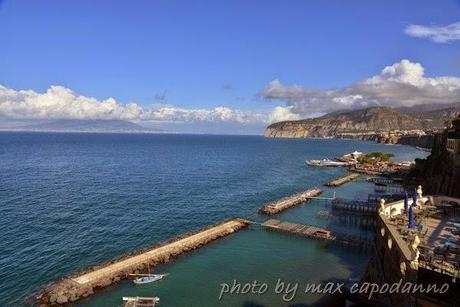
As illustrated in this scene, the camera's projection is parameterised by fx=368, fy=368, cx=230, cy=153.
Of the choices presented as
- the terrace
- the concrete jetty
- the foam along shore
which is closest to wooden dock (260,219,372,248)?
the concrete jetty

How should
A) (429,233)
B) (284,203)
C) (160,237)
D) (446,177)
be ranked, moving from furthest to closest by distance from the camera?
1. (284,203)
2. (446,177)
3. (160,237)
4. (429,233)

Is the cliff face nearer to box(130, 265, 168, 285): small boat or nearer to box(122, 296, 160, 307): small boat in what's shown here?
box(130, 265, 168, 285): small boat

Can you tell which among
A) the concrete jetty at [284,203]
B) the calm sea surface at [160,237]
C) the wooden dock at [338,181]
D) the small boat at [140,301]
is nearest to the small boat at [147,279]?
the calm sea surface at [160,237]

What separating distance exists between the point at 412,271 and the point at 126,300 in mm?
24188

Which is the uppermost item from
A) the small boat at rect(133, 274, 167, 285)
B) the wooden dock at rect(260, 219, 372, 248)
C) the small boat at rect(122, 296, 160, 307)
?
the wooden dock at rect(260, 219, 372, 248)

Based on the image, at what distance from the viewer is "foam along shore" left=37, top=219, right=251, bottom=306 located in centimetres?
3416

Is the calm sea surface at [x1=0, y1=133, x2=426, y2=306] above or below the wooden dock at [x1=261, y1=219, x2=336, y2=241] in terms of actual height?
below

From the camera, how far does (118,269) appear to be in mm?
39531

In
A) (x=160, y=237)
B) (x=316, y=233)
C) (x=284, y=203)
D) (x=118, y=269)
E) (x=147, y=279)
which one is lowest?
(x=147, y=279)

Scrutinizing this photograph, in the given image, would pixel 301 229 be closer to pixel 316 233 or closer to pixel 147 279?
pixel 316 233

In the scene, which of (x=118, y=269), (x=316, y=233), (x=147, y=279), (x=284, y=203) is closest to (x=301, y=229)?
(x=316, y=233)

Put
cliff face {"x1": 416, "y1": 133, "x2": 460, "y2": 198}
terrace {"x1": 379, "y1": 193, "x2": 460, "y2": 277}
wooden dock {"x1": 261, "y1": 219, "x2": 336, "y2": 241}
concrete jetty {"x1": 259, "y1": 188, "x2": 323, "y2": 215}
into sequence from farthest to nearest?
concrete jetty {"x1": 259, "y1": 188, "x2": 323, "y2": 215}, cliff face {"x1": 416, "y1": 133, "x2": 460, "y2": 198}, wooden dock {"x1": 261, "y1": 219, "x2": 336, "y2": 241}, terrace {"x1": 379, "y1": 193, "x2": 460, "y2": 277}

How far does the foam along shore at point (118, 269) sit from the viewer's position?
34.2m

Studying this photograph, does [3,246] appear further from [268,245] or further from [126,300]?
[268,245]
